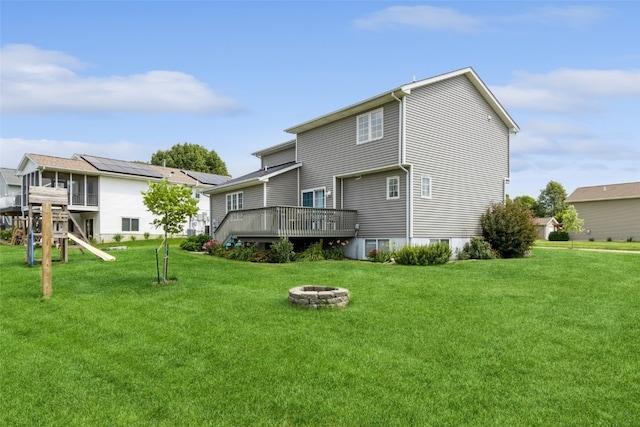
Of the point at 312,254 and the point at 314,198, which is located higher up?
the point at 314,198

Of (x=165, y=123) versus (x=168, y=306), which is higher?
(x=165, y=123)

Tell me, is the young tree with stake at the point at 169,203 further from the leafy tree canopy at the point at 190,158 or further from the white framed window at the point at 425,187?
the leafy tree canopy at the point at 190,158

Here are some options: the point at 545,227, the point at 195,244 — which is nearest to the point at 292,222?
the point at 195,244

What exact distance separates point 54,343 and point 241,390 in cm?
374

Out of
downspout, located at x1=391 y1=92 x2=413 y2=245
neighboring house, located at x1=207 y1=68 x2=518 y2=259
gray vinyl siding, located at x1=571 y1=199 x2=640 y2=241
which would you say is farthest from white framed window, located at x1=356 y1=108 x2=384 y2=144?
gray vinyl siding, located at x1=571 y1=199 x2=640 y2=241

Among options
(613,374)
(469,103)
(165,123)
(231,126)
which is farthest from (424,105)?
(613,374)

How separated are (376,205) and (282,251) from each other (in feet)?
16.0

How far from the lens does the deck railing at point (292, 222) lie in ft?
55.7

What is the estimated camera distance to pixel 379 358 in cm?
595

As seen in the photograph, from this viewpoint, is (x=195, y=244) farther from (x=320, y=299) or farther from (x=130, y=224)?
(x=320, y=299)

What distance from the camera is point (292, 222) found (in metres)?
17.3

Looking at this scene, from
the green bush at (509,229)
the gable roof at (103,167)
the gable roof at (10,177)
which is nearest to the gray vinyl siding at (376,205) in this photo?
the green bush at (509,229)

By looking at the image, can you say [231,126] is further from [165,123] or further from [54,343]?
[54,343]

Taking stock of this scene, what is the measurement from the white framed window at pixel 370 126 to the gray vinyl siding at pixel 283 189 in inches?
184
